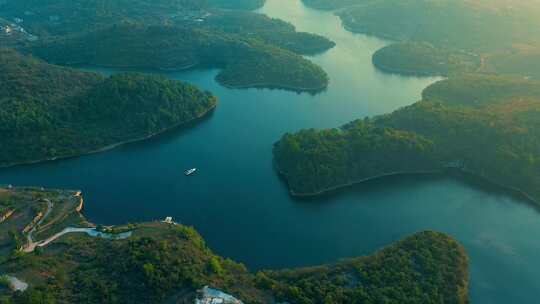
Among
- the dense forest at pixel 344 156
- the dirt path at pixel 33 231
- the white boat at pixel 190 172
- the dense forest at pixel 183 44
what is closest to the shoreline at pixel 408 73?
the dense forest at pixel 183 44

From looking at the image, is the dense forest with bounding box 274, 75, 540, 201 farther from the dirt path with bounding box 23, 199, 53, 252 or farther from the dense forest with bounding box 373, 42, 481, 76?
the dense forest with bounding box 373, 42, 481, 76

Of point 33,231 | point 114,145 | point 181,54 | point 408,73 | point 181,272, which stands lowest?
point 408,73

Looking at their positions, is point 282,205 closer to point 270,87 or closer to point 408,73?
point 270,87

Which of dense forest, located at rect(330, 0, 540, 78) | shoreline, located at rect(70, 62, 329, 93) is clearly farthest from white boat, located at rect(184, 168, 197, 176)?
dense forest, located at rect(330, 0, 540, 78)

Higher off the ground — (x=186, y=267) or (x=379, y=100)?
(x=186, y=267)

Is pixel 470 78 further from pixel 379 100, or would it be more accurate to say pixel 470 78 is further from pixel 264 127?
pixel 264 127

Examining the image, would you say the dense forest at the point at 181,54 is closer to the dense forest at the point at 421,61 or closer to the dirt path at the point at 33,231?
the dense forest at the point at 421,61

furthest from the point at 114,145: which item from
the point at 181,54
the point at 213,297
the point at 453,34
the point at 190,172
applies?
the point at 453,34

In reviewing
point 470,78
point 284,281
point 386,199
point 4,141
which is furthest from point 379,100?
point 4,141
